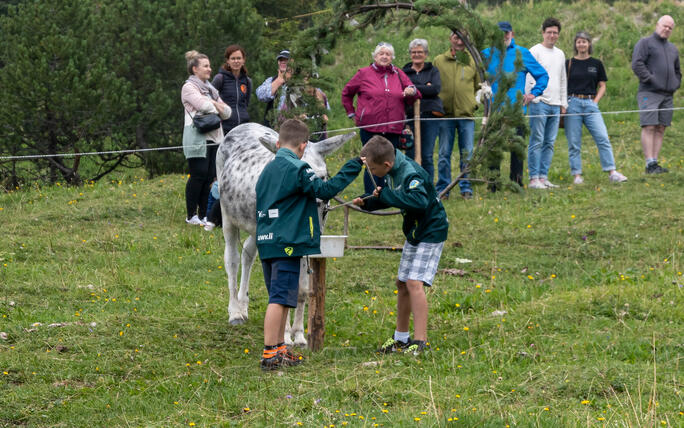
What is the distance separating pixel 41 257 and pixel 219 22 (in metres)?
9.21

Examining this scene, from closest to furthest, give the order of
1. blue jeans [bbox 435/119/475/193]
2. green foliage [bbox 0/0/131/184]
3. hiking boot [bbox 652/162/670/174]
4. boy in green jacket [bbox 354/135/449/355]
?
boy in green jacket [bbox 354/135/449/355], blue jeans [bbox 435/119/475/193], hiking boot [bbox 652/162/670/174], green foliage [bbox 0/0/131/184]

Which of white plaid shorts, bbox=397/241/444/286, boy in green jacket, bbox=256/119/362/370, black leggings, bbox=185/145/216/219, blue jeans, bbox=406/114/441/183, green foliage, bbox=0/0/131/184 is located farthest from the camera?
green foliage, bbox=0/0/131/184

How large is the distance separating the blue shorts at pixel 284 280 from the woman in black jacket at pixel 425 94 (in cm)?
567

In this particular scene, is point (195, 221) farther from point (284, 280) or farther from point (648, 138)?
point (648, 138)

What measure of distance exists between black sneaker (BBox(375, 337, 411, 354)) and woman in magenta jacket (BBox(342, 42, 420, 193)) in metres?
4.65

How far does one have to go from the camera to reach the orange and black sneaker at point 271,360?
19.3ft

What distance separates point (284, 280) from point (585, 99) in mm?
8381

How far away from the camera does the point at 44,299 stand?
768 centimetres

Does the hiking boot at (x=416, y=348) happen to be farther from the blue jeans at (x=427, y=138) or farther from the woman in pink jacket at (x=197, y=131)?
the blue jeans at (x=427, y=138)

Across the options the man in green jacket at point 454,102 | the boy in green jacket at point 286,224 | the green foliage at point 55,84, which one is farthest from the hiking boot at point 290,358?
the green foliage at point 55,84

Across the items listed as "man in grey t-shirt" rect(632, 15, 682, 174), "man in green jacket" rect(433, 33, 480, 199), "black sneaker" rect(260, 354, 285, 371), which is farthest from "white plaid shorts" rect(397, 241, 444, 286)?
"man in grey t-shirt" rect(632, 15, 682, 174)

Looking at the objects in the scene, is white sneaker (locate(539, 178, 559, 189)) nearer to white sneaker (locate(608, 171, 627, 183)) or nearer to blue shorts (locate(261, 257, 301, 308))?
white sneaker (locate(608, 171, 627, 183))

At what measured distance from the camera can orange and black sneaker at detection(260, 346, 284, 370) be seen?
5.88m

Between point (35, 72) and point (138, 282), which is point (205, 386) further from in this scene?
point (35, 72)
